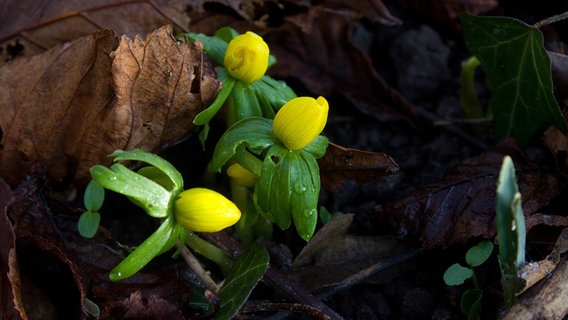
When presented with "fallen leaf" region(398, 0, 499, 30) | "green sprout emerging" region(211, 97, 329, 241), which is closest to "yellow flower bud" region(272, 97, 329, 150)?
"green sprout emerging" region(211, 97, 329, 241)

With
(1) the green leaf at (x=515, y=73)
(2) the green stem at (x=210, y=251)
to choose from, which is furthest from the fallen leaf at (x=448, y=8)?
(2) the green stem at (x=210, y=251)

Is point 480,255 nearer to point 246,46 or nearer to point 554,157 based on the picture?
point 554,157

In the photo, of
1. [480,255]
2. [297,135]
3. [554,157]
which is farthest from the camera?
[554,157]

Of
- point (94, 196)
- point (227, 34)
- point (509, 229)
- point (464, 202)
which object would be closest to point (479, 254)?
point (464, 202)

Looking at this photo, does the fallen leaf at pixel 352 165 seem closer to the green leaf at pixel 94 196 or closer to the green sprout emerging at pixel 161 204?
the green sprout emerging at pixel 161 204

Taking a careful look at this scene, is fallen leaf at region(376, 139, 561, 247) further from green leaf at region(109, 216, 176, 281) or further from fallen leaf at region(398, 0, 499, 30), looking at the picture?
fallen leaf at region(398, 0, 499, 30)

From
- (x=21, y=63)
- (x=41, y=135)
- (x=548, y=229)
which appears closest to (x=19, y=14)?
(x=21, y=63)

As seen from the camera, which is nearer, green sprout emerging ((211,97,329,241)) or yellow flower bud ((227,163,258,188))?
green sprout emerging ((211,97,329,241))
